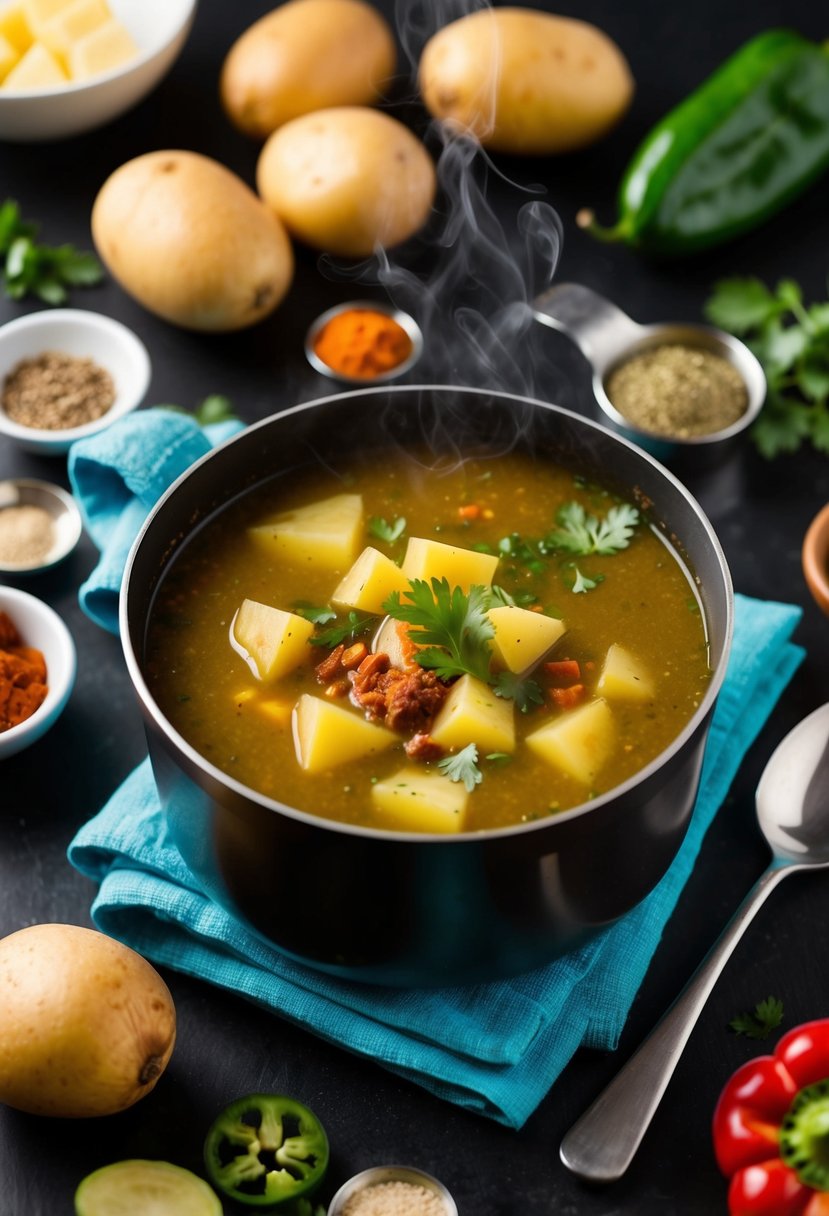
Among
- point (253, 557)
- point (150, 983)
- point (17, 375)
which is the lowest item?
point (17, 375)

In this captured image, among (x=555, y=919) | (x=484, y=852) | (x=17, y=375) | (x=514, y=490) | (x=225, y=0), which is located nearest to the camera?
(x=484, y=852)

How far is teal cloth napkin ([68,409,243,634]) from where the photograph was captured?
137 inches

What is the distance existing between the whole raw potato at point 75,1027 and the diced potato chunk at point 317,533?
950 millimetres

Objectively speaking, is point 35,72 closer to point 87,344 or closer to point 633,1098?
point 87,344

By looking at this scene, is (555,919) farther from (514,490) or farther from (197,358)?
(197,358)

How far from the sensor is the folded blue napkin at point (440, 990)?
2717 millimetres

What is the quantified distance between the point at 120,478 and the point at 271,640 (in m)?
0.99

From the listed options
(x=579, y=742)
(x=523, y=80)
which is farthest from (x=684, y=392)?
(x=579, y=742)

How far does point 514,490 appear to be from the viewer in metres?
3.31

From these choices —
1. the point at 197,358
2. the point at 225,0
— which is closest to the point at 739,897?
the point at 197,358

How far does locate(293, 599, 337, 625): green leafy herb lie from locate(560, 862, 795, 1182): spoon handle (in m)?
1.04

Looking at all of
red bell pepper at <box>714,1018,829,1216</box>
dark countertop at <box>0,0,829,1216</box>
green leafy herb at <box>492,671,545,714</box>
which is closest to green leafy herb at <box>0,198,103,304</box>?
dark countertop at <box>0,0,829,1216</box>

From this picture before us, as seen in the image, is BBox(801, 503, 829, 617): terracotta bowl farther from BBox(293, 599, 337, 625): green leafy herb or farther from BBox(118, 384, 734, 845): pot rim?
BBox(293, 599, 337, 625): green leafy herb

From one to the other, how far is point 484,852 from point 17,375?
2518 mm
